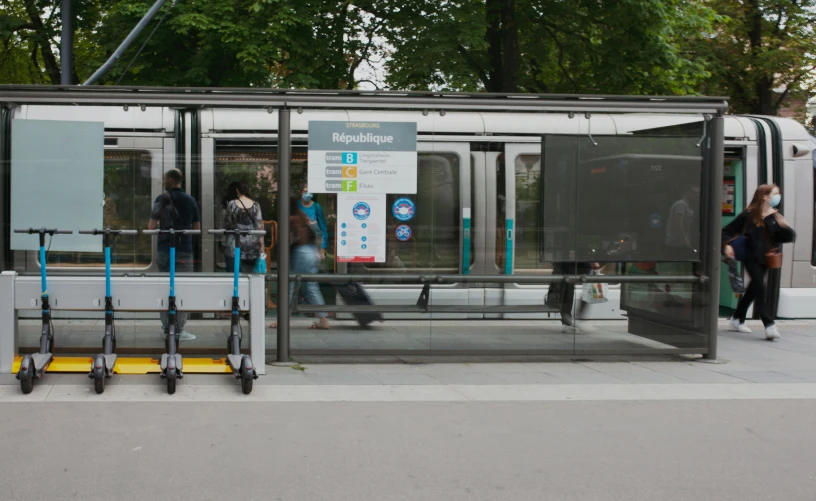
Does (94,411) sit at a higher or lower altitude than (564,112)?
lower

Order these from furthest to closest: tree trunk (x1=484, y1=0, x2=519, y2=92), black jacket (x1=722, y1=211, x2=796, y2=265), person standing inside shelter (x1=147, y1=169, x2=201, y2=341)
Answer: tree trunk (x1=484, y1=0, x2=519, y2=92) → black jacket (x1=722, y1=211, x2=796, y2=265) → person standing inside shelter (x1=147, y1=169, x2=201, y2=341)

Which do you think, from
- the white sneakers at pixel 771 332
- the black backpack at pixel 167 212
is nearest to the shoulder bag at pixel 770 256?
the white sneakers at pixel 771 332

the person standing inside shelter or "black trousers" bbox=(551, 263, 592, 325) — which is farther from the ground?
the person standing inside shelter

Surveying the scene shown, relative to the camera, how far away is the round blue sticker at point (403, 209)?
27.2 feet

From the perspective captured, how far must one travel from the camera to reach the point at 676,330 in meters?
8.98

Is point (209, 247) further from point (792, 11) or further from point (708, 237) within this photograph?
point (792, 11)

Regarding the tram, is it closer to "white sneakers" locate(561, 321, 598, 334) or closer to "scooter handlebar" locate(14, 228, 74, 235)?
"white sneakers" locate(561, 321, 598, 334)

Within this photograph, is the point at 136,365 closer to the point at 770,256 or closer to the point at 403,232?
the point at 403,232

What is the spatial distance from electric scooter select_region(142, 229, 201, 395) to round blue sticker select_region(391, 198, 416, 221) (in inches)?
74.7

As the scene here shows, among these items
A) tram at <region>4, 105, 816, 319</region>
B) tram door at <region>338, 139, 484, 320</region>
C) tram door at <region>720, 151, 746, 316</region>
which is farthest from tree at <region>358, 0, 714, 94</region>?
tram door at <region>338, 139, 484, 320</region>

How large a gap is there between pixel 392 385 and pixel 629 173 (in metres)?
3.23

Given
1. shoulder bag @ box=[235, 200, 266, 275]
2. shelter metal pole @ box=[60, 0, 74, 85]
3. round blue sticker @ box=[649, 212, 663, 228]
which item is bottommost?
shoulder bag @ box=[235, 200, 266, 275]

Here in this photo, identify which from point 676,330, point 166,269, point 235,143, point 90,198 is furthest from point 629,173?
point 90,198

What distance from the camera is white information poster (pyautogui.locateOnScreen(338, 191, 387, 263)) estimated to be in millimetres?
8188
